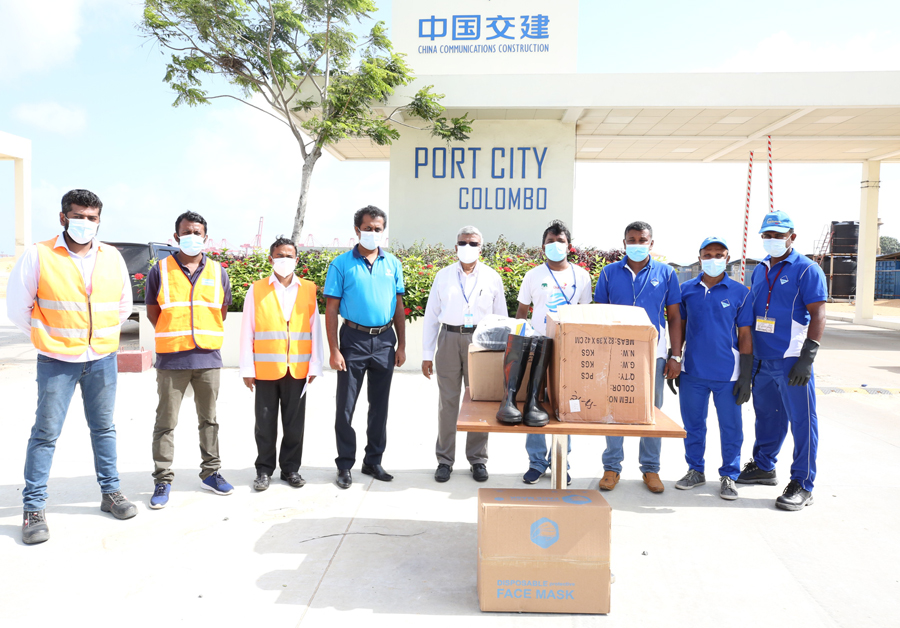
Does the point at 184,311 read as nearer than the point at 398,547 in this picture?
No

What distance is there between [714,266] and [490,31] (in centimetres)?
1020

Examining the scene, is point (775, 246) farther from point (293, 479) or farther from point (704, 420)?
point (293, 479)

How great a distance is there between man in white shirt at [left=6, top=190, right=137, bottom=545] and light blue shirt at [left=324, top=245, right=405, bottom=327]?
1355 mm

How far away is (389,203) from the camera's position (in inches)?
523

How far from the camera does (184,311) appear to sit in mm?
3734

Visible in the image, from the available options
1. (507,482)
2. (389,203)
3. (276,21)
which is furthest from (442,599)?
(276,21)

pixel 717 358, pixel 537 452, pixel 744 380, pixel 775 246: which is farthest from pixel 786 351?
pixel 537 452

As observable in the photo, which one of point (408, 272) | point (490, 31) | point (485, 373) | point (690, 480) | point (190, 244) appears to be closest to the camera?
point (485, 373)

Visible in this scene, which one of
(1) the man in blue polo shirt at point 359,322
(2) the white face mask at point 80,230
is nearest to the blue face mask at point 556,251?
(1) the man in blue polo shirt at point 359,322

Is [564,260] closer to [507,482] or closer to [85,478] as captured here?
[507,482]

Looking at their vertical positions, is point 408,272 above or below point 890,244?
below

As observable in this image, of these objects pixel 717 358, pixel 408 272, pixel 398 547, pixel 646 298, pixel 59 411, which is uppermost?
pixel 408 272

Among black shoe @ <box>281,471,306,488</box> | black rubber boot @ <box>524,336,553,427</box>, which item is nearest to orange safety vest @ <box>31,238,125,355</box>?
black shoe @ <box>281,471,306,488</box>

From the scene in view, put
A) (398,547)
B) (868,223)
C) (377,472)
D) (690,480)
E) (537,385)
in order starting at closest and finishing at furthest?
(537,385) → (398,547) → (690,480) → (377,472) → (868,223)
